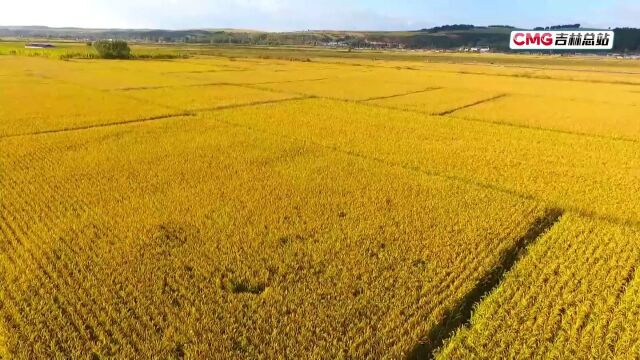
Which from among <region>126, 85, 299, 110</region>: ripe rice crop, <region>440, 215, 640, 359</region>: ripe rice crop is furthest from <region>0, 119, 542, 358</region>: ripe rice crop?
<region>126, 85, 299, 110</region>: ripe rice crop

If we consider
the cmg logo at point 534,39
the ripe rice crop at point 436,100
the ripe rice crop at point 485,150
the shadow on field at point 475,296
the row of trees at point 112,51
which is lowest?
the shadow on field at point 475,296

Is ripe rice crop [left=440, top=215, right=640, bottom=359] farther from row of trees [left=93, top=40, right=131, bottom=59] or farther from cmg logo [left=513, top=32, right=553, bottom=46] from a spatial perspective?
cmg logo [left=513, top=32, right=553, bottom=46]

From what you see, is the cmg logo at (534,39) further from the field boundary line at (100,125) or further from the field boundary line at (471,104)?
the field boundary line at (100,125)


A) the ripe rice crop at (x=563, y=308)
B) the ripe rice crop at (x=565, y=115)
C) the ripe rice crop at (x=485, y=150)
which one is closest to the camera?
the ripe rice crop at (x=563, y=308)

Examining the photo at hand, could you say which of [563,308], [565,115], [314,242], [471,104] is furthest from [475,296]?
[471,104]

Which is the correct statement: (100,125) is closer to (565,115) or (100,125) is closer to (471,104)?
(471,104)

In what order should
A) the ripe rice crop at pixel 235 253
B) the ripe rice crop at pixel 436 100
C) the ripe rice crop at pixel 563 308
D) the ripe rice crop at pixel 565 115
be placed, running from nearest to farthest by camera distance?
1. the ripe rice crop at pixel 563 308
2. the ripe rice crop at pixel 235 253
3. the ripe rice crop at pixel 565 115
4. the ripe rice crop at pixel 436 100

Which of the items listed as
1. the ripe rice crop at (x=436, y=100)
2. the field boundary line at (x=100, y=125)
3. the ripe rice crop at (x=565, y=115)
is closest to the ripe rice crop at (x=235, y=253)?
the field boundary line at (x=100, y=125)
